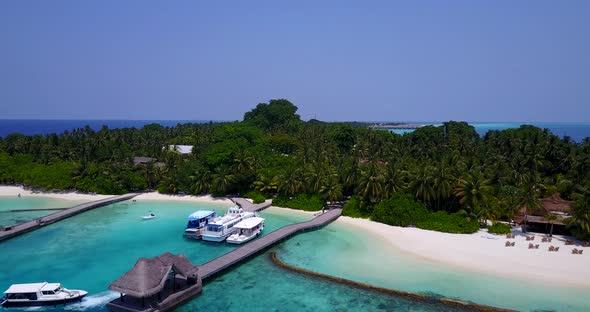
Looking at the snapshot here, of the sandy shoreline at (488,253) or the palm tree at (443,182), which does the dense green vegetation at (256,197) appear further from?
the palm tree at (443,182)

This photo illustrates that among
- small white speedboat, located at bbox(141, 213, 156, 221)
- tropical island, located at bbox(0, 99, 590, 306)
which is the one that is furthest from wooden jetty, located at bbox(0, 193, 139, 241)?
small white speedboat, located at bbox(141, 213, 156, 221)

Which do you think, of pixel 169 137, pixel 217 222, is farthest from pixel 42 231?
pixel 169 137

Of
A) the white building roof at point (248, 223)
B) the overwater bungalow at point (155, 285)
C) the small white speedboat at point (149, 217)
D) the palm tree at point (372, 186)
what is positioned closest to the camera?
the overwater bungalow at point (155, 285)

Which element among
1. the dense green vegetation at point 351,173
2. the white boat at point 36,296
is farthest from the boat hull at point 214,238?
the dense green vegetation at point 351,173

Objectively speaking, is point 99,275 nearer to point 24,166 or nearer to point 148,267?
point 148,267

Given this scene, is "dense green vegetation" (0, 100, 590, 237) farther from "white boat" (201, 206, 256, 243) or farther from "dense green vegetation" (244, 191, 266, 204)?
"white boat" (201, 206, 256, 243)

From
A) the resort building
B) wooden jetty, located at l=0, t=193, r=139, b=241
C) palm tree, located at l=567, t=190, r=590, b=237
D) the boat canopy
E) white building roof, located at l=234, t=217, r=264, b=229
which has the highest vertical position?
palm tree, located at l=567, t=190, r=590, b=237
